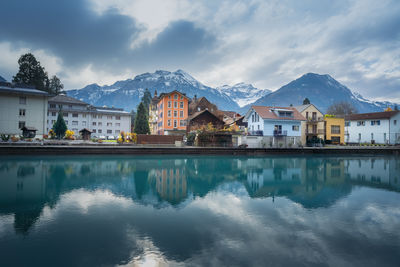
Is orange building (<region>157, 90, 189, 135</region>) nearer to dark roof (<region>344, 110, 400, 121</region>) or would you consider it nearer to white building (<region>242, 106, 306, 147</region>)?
white building (<region>242, 106, 306, 147</region>)

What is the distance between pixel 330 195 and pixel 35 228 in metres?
14.3

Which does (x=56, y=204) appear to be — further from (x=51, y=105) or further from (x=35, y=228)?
(x=51, y=105)

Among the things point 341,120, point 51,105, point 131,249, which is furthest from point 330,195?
point 51,105

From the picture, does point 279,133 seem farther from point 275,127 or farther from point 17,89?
point 17,89

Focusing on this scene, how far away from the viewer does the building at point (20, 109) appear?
1639 inches

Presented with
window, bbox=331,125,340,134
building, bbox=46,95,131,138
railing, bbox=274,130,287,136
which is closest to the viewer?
railing, bbox=274,130,287,136

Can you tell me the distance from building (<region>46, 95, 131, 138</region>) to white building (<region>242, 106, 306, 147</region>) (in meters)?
40.0

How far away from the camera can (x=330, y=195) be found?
13680 mm

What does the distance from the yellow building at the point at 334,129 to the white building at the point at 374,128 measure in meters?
8.95

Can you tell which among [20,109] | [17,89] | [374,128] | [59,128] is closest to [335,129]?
[374,128]

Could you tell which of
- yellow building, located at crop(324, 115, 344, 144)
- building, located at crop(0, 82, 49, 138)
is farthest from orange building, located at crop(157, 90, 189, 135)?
yellow building, located at crop(324, 115, 344, 144)

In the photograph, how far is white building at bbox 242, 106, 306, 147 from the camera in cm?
4599

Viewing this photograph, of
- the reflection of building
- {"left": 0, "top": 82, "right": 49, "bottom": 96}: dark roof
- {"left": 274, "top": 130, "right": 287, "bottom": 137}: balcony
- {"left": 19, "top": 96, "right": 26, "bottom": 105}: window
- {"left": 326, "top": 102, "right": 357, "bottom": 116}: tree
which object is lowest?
the reflection of building

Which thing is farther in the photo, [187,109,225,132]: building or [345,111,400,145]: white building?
[345,111,400,145]: white building
